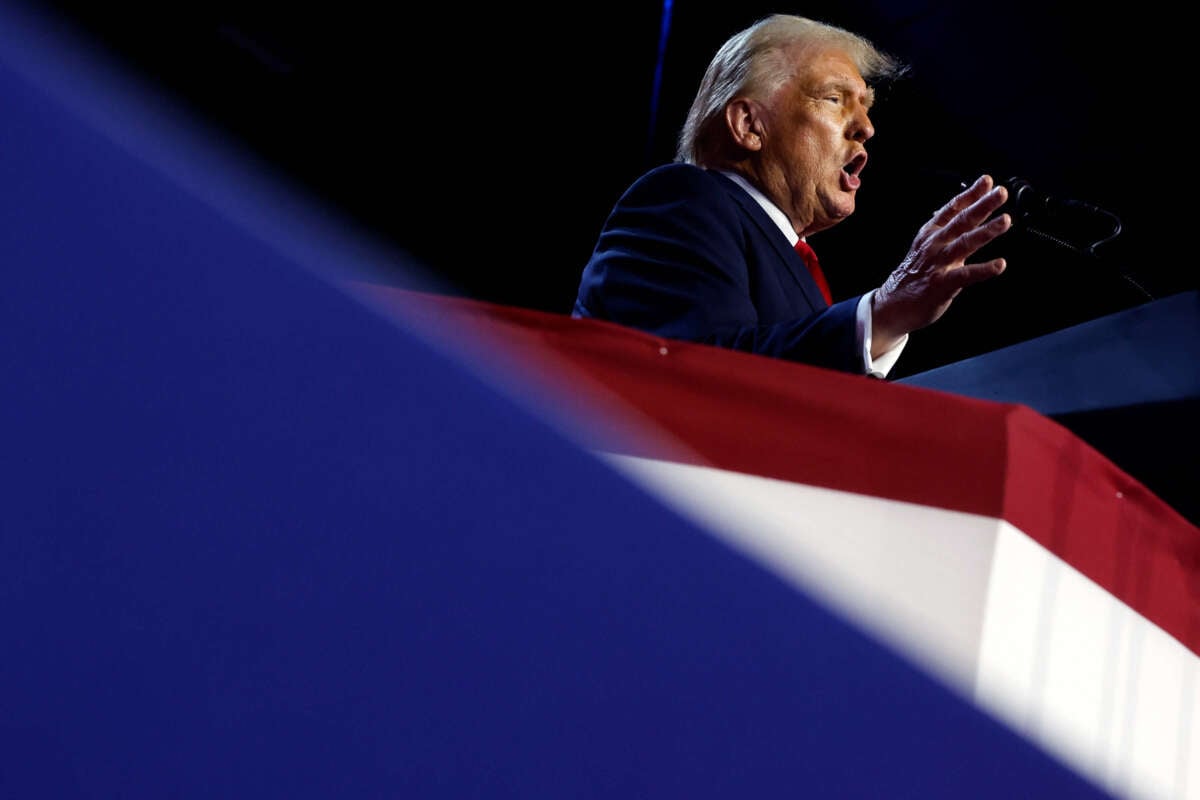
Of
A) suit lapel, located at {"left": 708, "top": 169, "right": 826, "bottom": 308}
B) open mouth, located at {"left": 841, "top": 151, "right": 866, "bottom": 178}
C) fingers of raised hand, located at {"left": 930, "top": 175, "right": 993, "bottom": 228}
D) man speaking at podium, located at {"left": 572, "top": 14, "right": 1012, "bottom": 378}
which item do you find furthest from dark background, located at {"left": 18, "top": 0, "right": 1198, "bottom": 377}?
fingers of raised hand, located at {"left": 930, "top": 175, "right": 993, "bottom": 228}

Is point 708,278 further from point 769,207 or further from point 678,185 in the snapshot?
point 769,207

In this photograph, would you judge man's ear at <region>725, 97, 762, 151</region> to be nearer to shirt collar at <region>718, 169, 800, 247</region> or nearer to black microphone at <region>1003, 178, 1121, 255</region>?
shirt collar at <region>718, 169, 800, 247</region>

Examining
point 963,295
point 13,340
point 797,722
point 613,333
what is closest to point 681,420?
point 613,333

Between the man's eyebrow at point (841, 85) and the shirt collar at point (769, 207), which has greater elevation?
the man's eyebrow at point (841, 85)

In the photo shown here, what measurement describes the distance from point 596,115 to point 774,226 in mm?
2072

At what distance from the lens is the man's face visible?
1.62 metres

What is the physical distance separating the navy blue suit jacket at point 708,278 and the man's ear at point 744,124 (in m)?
0.22

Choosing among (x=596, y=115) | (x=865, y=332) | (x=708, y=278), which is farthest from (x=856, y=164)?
(x=596, y=115)

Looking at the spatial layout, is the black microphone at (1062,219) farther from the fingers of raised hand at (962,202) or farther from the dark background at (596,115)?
the dark background at (596,115)

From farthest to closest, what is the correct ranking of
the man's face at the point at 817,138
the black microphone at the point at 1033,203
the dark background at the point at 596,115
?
1. the dark background at the point at 596,115
2. the man's face at the point at 817,138
3. the black microphone at the point at 1033,203

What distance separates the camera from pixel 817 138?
5.36 ft

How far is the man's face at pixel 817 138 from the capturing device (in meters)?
1.62

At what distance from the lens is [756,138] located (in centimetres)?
164

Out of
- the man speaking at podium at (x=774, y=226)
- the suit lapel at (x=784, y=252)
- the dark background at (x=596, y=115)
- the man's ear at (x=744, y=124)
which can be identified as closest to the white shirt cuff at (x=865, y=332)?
the man speaking at podium at (x=774, y=226)
